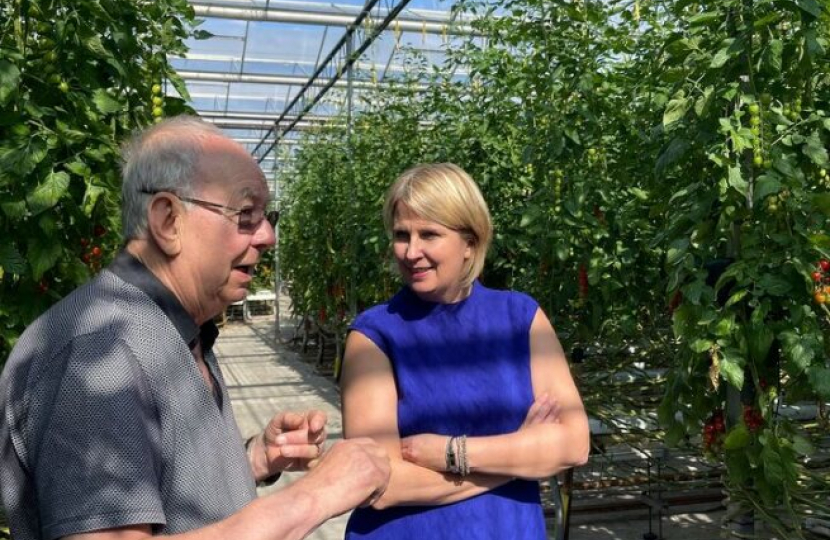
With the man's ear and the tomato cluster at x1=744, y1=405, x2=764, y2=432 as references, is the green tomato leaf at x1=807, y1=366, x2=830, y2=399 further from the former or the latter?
the man's ear

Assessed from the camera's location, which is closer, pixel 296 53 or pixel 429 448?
pixel 429 448

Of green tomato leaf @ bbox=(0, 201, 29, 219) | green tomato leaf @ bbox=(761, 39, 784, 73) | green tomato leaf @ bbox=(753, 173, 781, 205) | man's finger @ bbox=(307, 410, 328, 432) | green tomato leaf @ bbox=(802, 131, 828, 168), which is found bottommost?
man's finger @ bbox=(307, 410, 328, 432)

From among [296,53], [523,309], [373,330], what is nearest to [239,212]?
[373,330]

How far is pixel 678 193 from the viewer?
243 cm

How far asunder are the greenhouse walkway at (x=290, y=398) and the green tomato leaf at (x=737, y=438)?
3.84ft

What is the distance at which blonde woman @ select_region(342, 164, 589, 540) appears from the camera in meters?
1.55

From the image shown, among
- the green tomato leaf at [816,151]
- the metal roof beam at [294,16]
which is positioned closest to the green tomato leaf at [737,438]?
the green tomato leaf at [816,151]

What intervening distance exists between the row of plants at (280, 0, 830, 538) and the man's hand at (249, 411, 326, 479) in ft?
3.87

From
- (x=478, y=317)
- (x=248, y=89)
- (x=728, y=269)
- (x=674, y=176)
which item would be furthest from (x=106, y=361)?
(x=248, y=89)

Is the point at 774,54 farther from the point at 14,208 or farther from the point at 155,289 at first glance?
the point at 14,208

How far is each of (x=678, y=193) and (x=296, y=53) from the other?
992cm

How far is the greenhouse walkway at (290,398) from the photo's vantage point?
412 cm

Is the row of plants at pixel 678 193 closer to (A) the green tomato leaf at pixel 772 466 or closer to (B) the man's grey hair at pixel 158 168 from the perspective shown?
(A) the green tomato leaf at pixel 772 466

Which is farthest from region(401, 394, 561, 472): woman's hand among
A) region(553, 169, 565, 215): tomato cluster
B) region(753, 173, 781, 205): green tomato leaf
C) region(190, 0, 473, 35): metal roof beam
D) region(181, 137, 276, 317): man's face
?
region(190, 0, 473, 35): metal roof beam
